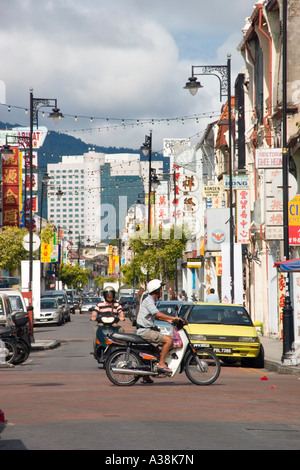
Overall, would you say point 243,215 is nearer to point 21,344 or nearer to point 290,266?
point 21,344

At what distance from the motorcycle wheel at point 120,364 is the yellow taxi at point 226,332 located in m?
5.06

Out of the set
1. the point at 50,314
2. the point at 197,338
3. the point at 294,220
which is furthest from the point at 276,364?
the point at 50,314

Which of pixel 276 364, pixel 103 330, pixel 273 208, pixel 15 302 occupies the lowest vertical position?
pixel 276 364

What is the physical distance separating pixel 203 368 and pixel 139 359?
1258 mm

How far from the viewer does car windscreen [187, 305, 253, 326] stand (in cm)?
2194

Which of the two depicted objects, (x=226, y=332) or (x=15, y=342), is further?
(x=15, y=342)


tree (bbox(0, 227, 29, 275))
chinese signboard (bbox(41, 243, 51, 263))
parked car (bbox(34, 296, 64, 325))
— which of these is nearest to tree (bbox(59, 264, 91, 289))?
chinese signboard (bbox(41, 243, 51, 263))

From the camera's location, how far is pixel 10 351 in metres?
21.4

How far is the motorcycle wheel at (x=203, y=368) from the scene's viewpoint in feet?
51.8

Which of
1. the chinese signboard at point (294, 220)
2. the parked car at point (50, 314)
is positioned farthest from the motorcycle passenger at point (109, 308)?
the parked car at point (50, 314)

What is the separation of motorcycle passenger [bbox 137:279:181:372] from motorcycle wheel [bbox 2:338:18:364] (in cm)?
658

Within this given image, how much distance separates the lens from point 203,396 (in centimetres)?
1377

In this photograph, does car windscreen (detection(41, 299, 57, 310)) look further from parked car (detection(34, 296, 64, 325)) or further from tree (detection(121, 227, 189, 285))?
tree (detection(121, 227, 189, 285))
